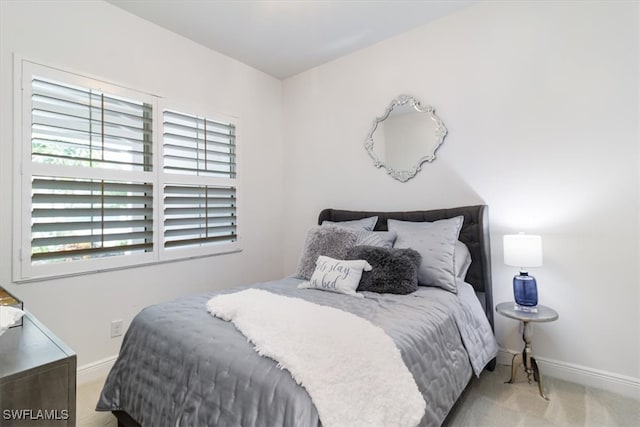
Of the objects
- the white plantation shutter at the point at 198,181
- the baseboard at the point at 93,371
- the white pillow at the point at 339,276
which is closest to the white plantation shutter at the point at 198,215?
the white plantation shutter at the point at 198,181

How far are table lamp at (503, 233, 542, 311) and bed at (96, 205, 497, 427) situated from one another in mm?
267

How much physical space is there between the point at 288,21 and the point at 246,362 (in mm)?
2585

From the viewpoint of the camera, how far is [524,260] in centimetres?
203

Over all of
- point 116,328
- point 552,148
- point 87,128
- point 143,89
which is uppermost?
point 143,89

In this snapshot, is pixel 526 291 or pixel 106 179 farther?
pixel 106 179

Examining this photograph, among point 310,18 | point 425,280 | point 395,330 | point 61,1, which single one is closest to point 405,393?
point 395,330

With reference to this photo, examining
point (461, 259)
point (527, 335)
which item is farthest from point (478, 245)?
point (527, 335)

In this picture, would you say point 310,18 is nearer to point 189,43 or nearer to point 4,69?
point 189,43

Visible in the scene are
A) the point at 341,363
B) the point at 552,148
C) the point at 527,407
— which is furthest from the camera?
the point at 552,148

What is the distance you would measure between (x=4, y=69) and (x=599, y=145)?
12.2ft

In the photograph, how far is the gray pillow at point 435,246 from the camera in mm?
2128

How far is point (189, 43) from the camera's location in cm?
294

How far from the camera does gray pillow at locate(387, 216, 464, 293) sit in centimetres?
213

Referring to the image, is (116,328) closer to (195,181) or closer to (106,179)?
(106,179)
